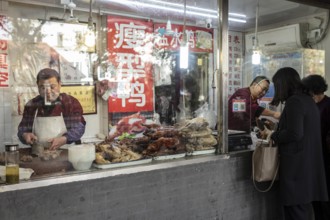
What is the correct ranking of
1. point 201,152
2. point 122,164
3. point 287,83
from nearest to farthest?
point 122,164
point 287,83
point 201,152

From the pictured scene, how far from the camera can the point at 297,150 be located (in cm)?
262

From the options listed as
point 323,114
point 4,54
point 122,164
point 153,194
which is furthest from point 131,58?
point 323,114

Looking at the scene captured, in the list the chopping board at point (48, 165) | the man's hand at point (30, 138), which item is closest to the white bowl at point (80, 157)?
the chopping board at point (48, 165)

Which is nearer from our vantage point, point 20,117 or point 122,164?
point 122,164

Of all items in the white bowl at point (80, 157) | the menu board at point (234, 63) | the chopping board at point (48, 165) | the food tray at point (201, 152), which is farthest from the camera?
the menu board at point (234, 63)

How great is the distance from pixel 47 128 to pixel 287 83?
197 cm

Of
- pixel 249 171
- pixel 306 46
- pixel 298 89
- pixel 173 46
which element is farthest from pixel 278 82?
pixel 306 46

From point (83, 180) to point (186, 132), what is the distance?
3.73ft

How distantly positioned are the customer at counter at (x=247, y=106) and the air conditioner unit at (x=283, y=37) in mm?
1093

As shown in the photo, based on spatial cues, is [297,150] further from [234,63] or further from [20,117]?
[20,117]

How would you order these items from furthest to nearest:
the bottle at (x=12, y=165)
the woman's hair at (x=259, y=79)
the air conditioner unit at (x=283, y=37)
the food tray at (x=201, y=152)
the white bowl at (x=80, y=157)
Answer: the air conditioner unit at (x=283, y=37) → the woman's hair at (x=259, y=79) → the food tray at (x=201, y=152) → the white bowl at (x=80, y=157) → the bottle at (x=12, y=165)

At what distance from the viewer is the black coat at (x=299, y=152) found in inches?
100

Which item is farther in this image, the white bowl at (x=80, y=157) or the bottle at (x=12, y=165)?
the white bowl at (x=80, y=157)

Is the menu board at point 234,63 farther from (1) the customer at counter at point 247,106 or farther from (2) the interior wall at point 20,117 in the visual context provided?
(2) the interior wall at point 20,117
